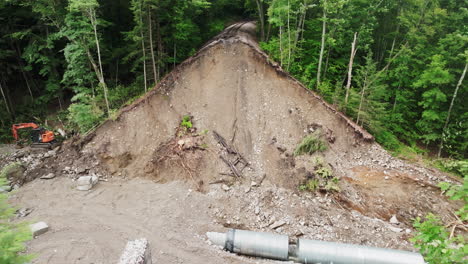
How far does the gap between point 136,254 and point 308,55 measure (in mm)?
14936

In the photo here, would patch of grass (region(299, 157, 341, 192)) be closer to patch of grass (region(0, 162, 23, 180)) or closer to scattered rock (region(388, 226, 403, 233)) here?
scattered rock (region(388, 226, 403, 233))

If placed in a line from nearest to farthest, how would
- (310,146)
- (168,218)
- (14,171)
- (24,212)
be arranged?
(24,212) < (168,218) < (14,171) < (310,146)

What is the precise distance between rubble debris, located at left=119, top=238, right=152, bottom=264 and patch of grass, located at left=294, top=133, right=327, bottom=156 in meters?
8.51

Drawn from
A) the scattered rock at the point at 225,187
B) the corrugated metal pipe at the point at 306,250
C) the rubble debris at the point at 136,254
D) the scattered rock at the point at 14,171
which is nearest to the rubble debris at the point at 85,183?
the scattered rock at the point at 14,171

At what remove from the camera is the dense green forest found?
45.4 feet

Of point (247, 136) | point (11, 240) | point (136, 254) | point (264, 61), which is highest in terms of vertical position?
point (264, 61)

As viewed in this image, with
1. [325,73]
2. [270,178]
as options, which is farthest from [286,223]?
[325,73]

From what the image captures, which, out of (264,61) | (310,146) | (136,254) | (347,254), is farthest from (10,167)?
(347,254)

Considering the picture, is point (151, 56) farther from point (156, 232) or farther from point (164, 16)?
point (156, 232)

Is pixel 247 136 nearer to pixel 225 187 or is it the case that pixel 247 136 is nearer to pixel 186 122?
pixel 225 187

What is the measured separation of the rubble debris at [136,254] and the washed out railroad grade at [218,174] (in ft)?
5.41

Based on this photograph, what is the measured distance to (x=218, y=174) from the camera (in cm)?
1264

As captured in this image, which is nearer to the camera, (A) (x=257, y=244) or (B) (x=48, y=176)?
(A) (x=257, y=244)

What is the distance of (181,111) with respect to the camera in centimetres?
1456
